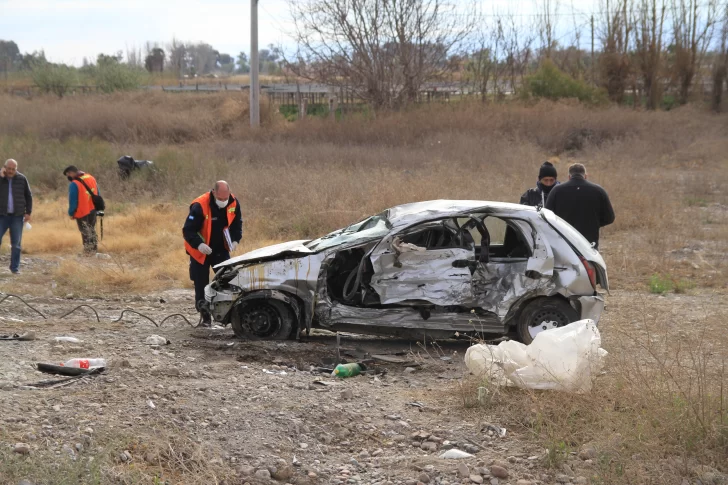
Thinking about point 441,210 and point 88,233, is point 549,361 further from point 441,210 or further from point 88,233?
point 88,233

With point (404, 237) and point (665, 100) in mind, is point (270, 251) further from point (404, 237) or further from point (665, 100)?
point (665, 100)

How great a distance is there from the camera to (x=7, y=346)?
7.30m

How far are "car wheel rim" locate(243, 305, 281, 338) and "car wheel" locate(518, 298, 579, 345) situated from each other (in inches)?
96.1

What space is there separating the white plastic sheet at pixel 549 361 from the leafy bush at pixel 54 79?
151 ft

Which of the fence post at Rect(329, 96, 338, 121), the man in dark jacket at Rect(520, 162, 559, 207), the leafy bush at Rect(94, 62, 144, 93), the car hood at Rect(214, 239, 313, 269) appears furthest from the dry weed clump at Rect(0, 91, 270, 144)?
the car hood at Rect(214, 239, 313, 269)

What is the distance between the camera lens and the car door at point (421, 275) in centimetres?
790

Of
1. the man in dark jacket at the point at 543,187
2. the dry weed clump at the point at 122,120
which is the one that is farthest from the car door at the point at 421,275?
the dry weed clump at the point at 122,120

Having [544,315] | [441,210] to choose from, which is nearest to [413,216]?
[441,210]

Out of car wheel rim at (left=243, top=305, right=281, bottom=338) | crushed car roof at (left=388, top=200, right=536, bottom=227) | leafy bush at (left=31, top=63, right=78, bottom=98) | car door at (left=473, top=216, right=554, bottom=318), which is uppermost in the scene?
leafy bush at (left=31, top=63, right=78, bottom=98)

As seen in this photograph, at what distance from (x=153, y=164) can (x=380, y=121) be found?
39.4 feet

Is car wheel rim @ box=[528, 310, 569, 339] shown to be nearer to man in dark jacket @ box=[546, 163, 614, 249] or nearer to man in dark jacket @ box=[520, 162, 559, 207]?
man in dark jacket @ box=[546, 163, 614, 249]

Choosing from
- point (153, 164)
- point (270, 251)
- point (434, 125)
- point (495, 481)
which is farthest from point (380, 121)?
point (495, 481)

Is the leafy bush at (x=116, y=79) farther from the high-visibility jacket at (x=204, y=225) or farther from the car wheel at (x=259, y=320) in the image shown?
the car wheel at (x=259, y=320)

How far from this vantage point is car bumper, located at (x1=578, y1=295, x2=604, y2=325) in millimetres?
7934
